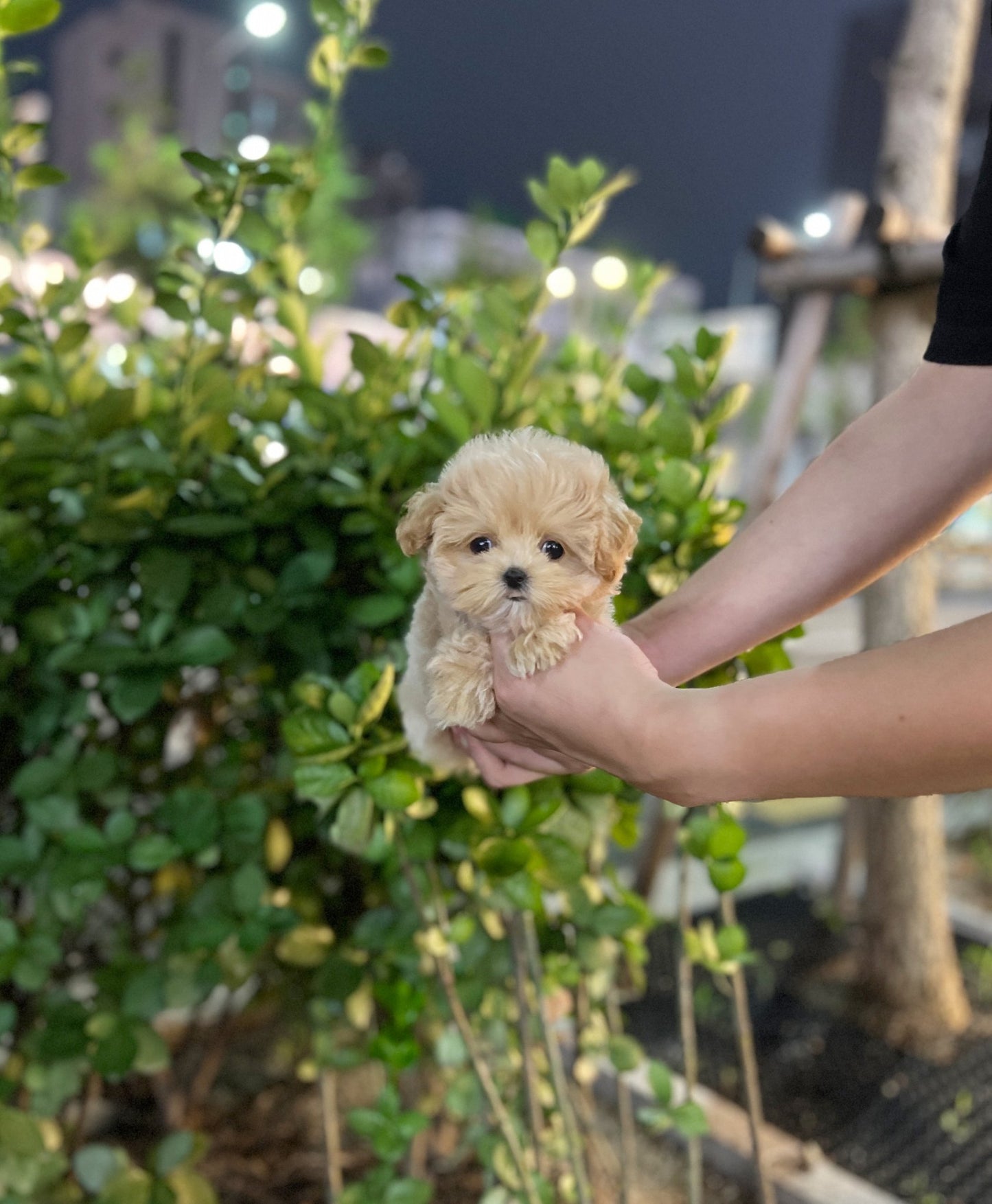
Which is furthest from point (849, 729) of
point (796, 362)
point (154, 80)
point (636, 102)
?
point (636, 102)

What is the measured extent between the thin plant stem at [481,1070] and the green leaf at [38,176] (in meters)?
0.96

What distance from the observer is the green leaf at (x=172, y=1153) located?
129 cm

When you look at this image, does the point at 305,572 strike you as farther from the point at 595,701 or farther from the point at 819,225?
the point at 819,225

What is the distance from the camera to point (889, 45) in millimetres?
23375

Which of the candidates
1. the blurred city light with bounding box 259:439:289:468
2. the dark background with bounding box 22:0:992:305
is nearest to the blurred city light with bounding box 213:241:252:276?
the blurred city light with bounding box 259:439:289:468

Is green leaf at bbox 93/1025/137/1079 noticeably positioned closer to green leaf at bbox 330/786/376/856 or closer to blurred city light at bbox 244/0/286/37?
green leaf at bbox 330/786/376/856

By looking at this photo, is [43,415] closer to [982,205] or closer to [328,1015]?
[328,1015]

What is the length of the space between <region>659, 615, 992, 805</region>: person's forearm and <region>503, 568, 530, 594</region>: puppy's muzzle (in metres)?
0.13

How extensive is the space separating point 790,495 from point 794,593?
85mm

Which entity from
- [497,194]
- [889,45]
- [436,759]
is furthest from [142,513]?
[497,194]

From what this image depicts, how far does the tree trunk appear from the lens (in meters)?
2.58

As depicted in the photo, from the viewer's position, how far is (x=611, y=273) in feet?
6.02

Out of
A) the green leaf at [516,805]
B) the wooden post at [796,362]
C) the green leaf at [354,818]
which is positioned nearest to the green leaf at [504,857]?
the green leaf at [516,805]

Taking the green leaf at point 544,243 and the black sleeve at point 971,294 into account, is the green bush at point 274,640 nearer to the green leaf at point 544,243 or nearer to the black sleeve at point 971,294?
the green leaf at point 544,243
